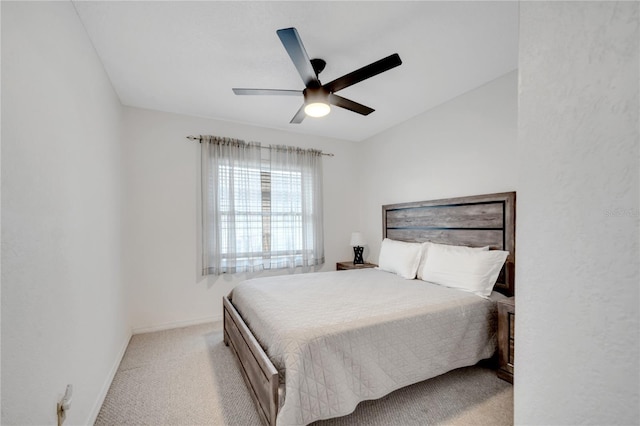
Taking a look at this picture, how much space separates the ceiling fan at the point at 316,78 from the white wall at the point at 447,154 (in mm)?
1225

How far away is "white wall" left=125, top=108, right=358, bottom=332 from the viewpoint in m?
3.11

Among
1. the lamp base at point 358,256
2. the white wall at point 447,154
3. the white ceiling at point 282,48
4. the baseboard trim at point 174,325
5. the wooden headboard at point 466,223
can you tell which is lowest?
the baseboard trim at point 174,325

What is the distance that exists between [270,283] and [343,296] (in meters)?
0.80

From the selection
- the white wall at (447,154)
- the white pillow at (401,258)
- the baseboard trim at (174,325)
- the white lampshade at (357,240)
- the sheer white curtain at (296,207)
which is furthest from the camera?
the white lampshade at (357,240)

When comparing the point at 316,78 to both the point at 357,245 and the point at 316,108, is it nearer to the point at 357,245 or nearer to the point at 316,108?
the point at 316,108

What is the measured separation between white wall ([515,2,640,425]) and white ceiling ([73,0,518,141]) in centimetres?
155

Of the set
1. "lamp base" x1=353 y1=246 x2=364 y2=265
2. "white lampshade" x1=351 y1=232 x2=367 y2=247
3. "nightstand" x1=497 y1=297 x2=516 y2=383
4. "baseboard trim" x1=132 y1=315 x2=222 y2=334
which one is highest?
"white lampshade" x1=351 y1=232 x2=367 y2=247

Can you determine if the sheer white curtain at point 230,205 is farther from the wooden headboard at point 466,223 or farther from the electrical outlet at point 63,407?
the electrical outlet at point 63,407

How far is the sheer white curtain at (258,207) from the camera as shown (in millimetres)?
3412

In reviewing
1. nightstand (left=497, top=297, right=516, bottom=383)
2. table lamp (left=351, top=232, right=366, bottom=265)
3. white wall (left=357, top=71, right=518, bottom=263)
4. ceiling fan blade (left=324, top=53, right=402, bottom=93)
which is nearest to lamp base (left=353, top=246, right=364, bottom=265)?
table lamp (left=351, top=232, right=366, bottom=265)

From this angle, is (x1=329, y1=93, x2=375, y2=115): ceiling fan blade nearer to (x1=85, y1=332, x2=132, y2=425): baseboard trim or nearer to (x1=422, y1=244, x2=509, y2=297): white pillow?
(x1=422, y1=244, x2=509, y2=297): white pillow

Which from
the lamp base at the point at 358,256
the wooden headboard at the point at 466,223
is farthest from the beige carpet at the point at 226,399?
the lamp base at the point at 358,256

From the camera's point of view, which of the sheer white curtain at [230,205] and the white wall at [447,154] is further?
the sheer white curtain at [230,205]

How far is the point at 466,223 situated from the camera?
2820 mm
